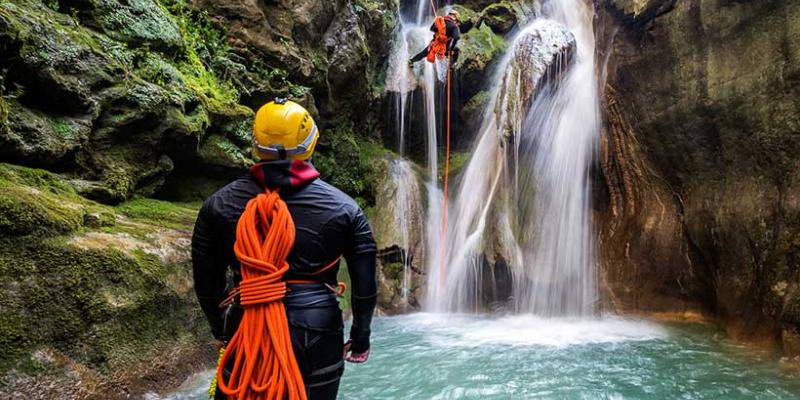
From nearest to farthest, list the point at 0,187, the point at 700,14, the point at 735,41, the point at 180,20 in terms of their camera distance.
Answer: the point at 0,187 < the point at 735,41 < the point at 700,14 < the point at 180,20

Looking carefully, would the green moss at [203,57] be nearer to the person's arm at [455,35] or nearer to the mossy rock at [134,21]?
the mossy rock at [134,21]

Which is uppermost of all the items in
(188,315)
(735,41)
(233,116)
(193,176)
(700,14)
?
(700,14)

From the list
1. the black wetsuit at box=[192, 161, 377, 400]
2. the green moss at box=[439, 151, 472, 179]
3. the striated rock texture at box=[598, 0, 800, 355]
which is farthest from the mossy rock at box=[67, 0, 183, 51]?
the striated rock texture at box=[598, 0, 800, 355]

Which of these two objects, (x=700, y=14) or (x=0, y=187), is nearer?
(x=0, y=187)

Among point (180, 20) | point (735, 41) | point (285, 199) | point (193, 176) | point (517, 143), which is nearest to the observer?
point (285, 199)

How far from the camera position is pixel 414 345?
20.7ft

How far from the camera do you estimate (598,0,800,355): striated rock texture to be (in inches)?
195

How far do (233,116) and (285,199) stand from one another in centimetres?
610

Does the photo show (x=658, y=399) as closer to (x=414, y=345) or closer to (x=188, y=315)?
(x=414, y=345)

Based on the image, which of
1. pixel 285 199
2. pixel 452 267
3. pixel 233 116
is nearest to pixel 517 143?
pixel 452 267

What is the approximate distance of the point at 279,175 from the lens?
1970 millimetres

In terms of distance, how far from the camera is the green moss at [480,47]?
1271 centimetres

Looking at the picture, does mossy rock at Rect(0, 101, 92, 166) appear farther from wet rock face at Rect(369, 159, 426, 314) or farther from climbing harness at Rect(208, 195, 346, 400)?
wet rock face at Rect(369, 159, 426, 314)

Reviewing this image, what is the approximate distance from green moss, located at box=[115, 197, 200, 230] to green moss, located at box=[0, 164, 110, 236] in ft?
1.80
